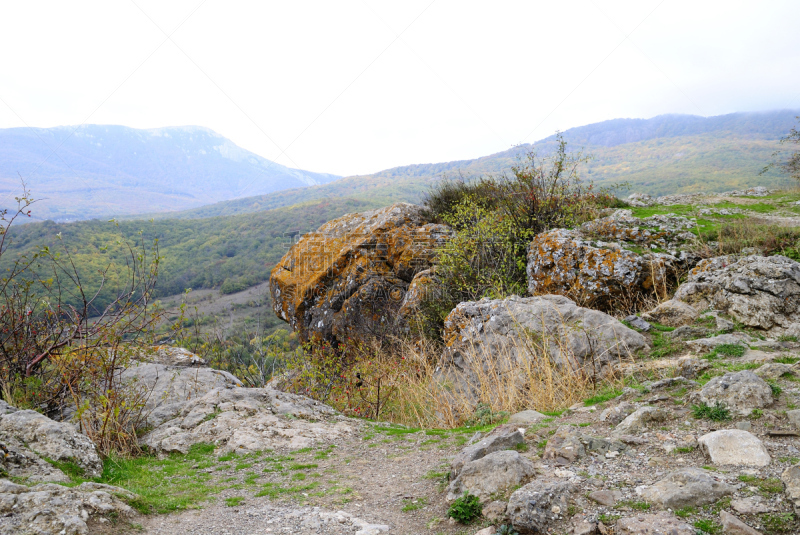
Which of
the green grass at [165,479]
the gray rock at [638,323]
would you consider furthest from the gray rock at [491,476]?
the gray rock at [638,323]

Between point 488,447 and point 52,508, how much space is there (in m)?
2.71

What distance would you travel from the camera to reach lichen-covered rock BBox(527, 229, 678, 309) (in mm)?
7016

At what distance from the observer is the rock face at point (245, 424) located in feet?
13.8

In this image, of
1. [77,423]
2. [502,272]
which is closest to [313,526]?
[77,423]

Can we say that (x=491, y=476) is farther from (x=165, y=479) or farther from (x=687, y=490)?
(x=165, y=479)

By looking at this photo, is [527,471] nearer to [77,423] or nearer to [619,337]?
A: [619,337]

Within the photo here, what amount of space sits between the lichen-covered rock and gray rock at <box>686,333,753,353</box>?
189 cm

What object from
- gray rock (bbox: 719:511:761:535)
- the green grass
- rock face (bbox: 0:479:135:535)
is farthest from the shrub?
rock face (bbox: 0:479:135:535)

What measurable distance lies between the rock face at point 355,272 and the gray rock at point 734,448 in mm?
7526

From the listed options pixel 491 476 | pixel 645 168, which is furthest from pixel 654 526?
pixel 645 168

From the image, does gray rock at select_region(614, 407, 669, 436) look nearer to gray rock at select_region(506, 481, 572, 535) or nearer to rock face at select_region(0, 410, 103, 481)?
gray rock at select_region(506, 481, 572, 535)

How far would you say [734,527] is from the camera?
1684 millimetres

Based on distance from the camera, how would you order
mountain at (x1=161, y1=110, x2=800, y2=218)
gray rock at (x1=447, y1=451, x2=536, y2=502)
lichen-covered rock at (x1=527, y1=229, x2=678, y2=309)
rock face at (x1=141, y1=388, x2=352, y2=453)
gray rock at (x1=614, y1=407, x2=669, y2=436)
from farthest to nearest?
mountain at (x1=161, y1=110, x2=800, y2=218) < lichen-covered rock at (x1=527, y1=229, x2=678, y2=309) < rock face at (x1=141, y1=388, x2=352, y2=453) < gray rock at (x1=614, y1=407, x2=669, y2=436) < gray rock at (x1=447, y1=451, x2=536, y2=502)

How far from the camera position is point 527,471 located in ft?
8.17
